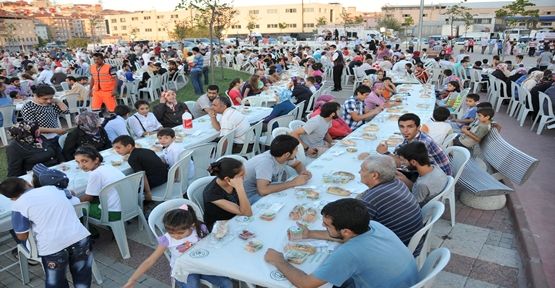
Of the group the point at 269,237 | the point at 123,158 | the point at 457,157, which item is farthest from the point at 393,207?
the point at 123,158

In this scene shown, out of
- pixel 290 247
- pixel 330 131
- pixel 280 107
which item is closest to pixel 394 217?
pixel 290 247

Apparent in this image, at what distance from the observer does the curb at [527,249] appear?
334 cm

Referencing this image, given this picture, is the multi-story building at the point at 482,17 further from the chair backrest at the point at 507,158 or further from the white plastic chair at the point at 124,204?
the white plastic chair at the point at 124,204

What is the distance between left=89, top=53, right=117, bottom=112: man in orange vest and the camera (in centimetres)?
804

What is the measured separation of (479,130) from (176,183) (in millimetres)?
4429

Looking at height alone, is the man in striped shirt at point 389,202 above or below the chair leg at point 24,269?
above

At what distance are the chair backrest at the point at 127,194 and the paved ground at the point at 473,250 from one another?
1.60 ft

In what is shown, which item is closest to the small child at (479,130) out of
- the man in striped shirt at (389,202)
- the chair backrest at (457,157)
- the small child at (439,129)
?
the small child at (439,129)

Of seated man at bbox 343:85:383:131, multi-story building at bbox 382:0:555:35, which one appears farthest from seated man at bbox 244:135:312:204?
multi-story building at bbox 382:0:555:35

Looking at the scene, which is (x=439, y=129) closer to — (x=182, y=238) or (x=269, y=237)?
(x=269, y=237)

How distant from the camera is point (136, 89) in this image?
12.1 metres

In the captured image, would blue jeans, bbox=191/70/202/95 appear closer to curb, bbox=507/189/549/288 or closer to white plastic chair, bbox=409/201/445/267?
curb, bbox=507/189/549/288

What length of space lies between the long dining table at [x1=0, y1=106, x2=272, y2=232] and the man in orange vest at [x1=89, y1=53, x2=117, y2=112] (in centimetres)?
273

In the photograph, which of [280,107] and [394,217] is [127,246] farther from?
[280,107]
